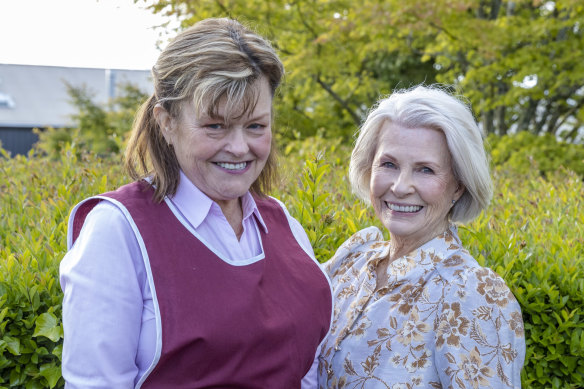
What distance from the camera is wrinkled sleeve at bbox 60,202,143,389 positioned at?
1.63 m

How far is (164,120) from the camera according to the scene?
1.94m

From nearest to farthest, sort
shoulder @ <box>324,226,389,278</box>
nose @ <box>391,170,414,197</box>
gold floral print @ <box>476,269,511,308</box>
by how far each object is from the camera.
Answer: gold floral print @ <box>476,269,511,308</box>, nose @ <box>391,170,414,197</box>, shoulder @ <box>324,226,389,278</box>

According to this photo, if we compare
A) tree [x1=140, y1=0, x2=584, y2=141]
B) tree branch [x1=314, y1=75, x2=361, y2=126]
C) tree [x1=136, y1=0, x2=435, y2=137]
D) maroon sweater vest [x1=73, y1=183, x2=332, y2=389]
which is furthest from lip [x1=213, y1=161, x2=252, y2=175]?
tree branch [x1=314, y1=75, x2=361, y2=126]

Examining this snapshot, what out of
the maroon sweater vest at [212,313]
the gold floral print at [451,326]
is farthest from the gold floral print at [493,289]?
the maroon sweater vest at [212,313]

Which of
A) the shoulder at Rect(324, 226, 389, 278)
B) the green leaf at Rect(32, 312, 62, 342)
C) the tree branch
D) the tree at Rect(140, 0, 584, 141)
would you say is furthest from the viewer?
the tree branch

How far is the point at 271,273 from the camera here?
206 centimetres

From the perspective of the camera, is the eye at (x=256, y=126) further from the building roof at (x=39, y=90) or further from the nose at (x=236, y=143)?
the building roof at (x=39, y=90)

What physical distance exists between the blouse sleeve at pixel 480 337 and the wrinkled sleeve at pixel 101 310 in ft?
3.42

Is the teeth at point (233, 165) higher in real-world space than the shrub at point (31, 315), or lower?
higher

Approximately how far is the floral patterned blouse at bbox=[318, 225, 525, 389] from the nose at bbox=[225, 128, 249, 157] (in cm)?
84

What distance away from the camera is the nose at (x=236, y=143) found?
1932mm

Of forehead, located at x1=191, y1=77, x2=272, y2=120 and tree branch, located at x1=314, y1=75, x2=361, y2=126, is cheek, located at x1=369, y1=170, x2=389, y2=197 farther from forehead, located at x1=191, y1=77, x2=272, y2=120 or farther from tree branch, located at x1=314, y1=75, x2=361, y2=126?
tree branch, located at x1=314, y1=75, x2=361, y2=126

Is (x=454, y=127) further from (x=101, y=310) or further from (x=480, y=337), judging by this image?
(x=101, y=310)

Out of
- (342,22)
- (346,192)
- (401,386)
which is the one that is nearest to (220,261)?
(401,386)
